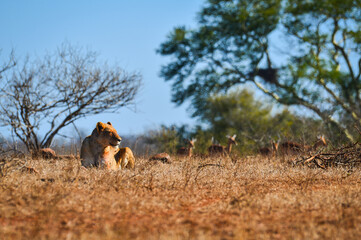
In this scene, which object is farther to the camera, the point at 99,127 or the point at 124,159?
the point at 124,159

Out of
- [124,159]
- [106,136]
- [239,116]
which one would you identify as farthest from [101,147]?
[239,116]

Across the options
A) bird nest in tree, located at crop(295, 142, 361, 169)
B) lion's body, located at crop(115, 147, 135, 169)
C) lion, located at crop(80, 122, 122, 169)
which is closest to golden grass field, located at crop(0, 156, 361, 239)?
lion, located at crop(80, 122, 122, 169)

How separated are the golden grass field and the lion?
0.38m

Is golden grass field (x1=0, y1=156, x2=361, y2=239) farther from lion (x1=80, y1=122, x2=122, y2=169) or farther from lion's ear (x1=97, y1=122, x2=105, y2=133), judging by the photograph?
lion's ear (x1=97, y1=122, x2=105, y2=133)

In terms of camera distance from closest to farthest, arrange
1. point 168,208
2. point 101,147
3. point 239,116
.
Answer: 1. point 168,208
2. point 101,147
3. point 239,116

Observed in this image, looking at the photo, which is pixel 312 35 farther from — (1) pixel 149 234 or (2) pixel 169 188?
(1) pixel 149 234

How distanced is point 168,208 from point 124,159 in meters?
3.12

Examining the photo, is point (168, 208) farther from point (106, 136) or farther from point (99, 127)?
point (99, 127)

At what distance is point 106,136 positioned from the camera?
6930 mm

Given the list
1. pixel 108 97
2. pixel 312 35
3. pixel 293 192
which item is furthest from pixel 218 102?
pixel 293 192

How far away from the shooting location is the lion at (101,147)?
22.8 ft

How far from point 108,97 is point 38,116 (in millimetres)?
2672

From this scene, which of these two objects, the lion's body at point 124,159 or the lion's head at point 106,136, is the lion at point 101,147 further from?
the lion's body at point 124,159

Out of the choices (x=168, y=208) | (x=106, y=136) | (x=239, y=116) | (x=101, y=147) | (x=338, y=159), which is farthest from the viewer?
(x=239, y=116)
